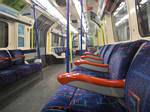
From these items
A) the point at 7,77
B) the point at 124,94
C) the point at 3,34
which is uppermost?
the point at 3,34

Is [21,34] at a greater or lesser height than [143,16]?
greater

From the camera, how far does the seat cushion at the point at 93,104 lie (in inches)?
53.4

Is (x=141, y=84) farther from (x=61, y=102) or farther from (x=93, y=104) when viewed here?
(x=61, y=102)

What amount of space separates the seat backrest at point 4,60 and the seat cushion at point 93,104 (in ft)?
10.5

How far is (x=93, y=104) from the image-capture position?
1446 mm

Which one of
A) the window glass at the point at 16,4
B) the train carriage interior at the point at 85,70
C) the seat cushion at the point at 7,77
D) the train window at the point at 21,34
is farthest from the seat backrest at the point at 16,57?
the seat cushion at the point at 7,77

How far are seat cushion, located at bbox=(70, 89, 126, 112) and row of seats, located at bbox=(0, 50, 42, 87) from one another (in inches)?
88.4

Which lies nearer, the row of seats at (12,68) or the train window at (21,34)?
the row of seats at (12,68)

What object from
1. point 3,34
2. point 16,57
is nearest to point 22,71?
point 16,57

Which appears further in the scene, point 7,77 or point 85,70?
point 7,77

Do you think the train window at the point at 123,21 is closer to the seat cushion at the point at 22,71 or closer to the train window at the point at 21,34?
the seat cushion at the point at 22,71

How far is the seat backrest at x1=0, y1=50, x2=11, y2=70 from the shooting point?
4.49 m

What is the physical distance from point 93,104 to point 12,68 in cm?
336

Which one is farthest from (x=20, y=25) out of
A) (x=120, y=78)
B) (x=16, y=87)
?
(x=120, y=78)
